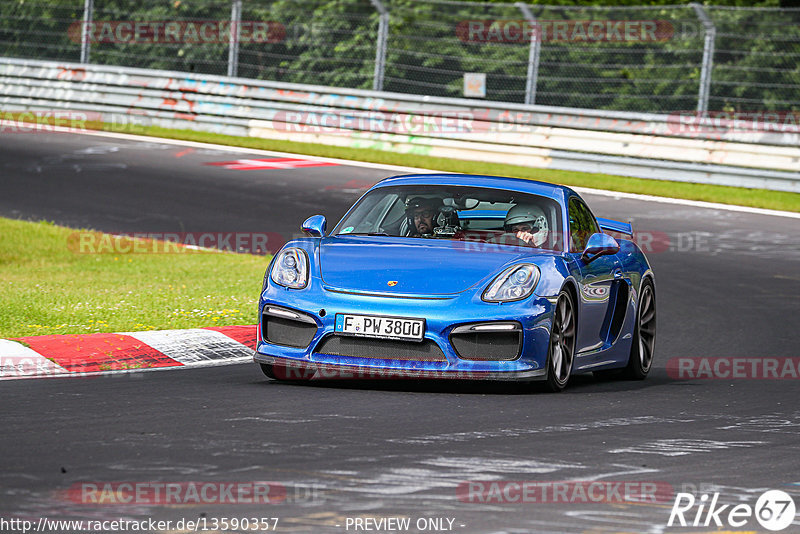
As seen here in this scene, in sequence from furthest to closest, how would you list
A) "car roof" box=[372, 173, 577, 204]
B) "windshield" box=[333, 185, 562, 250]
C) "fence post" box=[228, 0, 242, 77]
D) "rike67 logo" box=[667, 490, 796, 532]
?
"fence post" box=[228, 0, 242, 77], "car roof" box=[372, 173, 577, 204], "windshield" box=[333, 185, 562, 250], "rike67 logo" box=[667, 490, 796, 532]

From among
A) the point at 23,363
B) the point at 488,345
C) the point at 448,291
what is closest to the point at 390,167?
the point at 23,363

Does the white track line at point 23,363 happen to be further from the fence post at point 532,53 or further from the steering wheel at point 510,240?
the fence post at point 532,53

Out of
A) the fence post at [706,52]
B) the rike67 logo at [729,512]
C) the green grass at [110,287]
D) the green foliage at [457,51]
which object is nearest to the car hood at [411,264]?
the green grass at [110,287]

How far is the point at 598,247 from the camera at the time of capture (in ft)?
27.7

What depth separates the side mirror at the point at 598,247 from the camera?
27.7 ft

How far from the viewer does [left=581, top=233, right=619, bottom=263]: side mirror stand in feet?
27.7

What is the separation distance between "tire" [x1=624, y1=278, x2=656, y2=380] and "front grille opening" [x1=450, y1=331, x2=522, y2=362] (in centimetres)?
193

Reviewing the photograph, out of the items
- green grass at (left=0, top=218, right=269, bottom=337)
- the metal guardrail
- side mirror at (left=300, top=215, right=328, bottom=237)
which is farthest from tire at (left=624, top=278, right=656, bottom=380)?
the metal guardrail

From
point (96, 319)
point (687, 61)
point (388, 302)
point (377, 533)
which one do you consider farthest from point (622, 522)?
point (687, 61)

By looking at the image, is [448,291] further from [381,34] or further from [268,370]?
[381,34]

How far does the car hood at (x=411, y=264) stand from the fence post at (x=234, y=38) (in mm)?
16286

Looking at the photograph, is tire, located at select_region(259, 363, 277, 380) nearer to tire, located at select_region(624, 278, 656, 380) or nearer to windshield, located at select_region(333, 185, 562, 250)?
windshield, located at select_region(333, 185, 562, 250)

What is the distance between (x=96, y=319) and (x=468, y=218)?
2840mm

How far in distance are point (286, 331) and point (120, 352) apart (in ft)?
5.25
